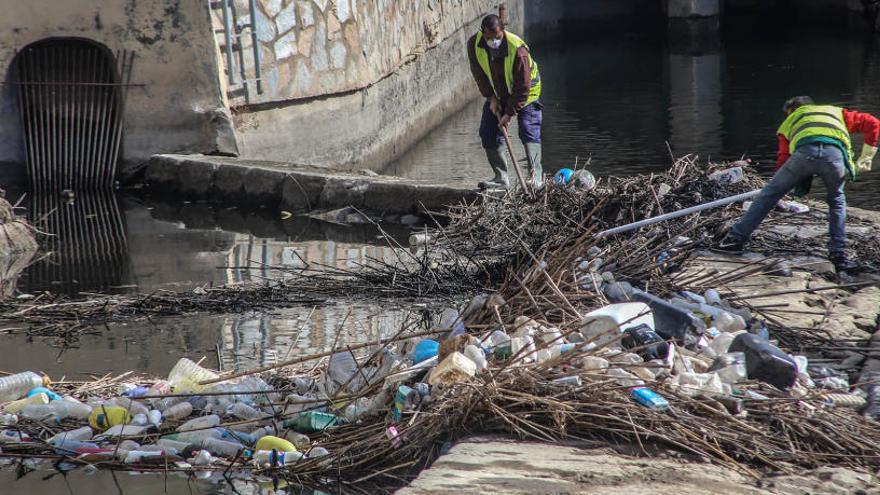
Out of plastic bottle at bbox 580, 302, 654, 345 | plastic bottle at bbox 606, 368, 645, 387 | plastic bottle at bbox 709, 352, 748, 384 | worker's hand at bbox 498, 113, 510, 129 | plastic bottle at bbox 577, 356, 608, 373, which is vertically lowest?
plastic bottle at bbox 709, 352, 748, 384

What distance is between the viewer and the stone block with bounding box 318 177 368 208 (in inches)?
416

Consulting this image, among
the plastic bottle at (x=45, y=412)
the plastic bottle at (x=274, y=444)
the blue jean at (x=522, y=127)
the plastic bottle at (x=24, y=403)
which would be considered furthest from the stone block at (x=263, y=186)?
the plastic bottle at (x=274, y=444)

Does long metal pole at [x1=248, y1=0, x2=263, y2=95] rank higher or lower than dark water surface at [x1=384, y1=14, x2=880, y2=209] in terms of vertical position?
higher

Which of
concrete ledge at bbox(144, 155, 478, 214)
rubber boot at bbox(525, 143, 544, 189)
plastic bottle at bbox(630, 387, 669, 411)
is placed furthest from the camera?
concrete ledge at bbox(144, 155, 478, 214)

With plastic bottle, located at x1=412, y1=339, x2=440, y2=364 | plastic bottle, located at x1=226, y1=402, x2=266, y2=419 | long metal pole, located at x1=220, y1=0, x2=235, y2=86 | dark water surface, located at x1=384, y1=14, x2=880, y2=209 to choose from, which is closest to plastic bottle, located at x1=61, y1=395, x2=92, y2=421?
plastic bottle, located at x1=226, y1=402, x2=266, y2=419

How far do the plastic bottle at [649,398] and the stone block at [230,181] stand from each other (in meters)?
7.47

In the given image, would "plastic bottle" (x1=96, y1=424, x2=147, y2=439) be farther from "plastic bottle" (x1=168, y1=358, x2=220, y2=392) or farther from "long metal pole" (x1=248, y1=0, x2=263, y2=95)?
Answer: "long metal pole" (x1=248, y1=0, x2=263, y2=95)

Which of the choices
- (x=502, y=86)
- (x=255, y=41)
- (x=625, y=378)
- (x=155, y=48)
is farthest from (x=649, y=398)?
(x=155, y=48)

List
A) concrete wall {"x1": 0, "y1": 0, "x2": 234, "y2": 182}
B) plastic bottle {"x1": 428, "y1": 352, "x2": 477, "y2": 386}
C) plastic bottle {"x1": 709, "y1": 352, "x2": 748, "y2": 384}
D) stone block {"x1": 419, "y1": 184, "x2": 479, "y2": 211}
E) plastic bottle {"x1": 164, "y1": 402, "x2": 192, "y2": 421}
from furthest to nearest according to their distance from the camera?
concrete wall {"x1": 0, "y1": 0, "x2": 234, "y2": 182} < stone block {"x1": 419, "y1": 184, "x2": 479, "y2": 211} < plastic bottle {"x1": 164, "y1": 402, "x2": 192, "y2": 421} < plastic bottle {"x1": 709, "y1": 352, "x2": 748, "y2": 384} < plastic bottle {"x1": 428, "y1": 352, "x2": 477, "y2": 386}

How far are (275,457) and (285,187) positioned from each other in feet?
21.6

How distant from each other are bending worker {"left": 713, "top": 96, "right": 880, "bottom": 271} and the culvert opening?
7.38 meters

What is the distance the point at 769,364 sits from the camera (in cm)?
492

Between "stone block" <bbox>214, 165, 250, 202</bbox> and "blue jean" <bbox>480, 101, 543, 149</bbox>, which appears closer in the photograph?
"blue jean" <bbox>480, 101, 543, 149</bbox>

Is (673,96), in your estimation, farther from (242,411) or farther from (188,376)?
(242,411)
